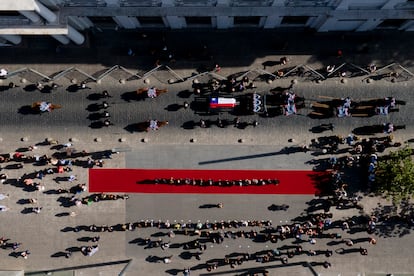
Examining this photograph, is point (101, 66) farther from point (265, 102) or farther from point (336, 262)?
point (336, 262)

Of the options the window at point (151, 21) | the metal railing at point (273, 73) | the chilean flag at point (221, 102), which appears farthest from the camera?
the metal railing at point (273, 73)

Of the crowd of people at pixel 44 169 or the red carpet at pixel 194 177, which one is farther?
the crowd of people at pixel 44 169

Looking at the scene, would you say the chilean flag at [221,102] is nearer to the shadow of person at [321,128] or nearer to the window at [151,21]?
the shadow of person at [321,128]

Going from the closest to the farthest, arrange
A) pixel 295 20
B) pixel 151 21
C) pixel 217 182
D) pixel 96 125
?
pixel 295 20, pixel 151 21, pixel 217 182, pixel 96 125

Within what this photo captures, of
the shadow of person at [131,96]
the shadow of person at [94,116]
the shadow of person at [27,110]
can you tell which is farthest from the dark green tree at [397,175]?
the shadow of person at [27,110]

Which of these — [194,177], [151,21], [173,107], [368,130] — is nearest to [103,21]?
[151,21]

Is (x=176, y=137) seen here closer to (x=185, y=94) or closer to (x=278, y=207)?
(x=185, y=94)
